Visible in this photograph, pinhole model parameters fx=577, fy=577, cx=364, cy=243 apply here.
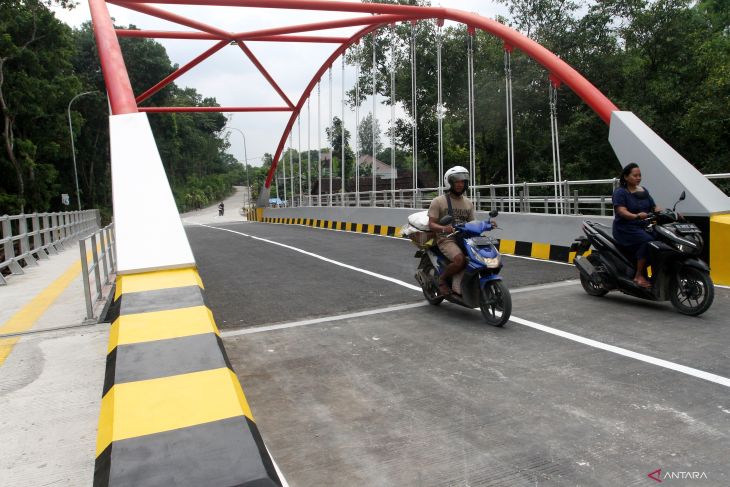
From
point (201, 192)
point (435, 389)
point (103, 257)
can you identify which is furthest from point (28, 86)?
point (201, 192)

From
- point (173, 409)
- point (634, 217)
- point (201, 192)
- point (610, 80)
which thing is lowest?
point (173, 409)

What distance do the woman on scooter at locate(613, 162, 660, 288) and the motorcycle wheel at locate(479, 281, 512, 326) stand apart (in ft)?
5.45

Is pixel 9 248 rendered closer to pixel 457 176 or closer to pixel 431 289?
pixel 431 289

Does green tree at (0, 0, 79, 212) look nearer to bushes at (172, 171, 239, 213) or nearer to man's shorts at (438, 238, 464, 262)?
man's shorts at (438, 238, 464, 262)

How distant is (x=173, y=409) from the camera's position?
2.36 m

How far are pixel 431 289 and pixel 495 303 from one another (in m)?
1.16

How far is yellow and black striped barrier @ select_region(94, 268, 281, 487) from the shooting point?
203 cm

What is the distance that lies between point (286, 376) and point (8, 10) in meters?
31.7

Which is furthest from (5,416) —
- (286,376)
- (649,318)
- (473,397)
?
(649,318)

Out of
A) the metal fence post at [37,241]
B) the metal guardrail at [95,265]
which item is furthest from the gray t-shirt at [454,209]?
the metal fence post at [37,241]

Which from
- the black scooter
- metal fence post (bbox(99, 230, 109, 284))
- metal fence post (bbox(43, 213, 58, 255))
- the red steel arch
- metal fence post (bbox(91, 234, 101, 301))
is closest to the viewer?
the black scooter

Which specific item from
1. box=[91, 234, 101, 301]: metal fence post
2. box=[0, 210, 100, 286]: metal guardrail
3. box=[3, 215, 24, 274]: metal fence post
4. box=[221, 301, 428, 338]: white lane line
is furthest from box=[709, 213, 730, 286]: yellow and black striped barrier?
box=[3, 215, 24, 274]: metal fence post

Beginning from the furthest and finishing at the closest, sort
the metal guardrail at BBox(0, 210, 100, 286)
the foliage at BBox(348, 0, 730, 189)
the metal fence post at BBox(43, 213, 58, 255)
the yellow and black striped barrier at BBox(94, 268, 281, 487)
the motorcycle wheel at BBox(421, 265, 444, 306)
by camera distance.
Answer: the foliage at BBox(348, 0, 730, 189) < the metal fence post at BBox(43, 213, 58, 255) < the metal guardrail at BBox(0, 210, 100, 286) < the motorcycle wheel at BBox(421, 265, 444, 306) < the yellow and black striped barrier at BBox(94, 268, 281, 487)

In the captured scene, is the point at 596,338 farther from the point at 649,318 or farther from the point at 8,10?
the point at 8,10
